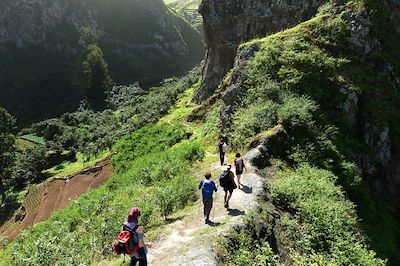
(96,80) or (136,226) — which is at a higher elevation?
(136,226)

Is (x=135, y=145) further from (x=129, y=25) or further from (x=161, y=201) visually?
(x=129, y=25)

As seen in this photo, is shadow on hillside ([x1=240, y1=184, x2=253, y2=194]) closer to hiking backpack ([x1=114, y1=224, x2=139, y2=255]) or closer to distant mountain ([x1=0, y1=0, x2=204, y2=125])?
hiking backpack ([x1=114, y1=224, x2=139, y2=255])

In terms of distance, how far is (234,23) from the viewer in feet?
167

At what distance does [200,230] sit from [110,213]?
7.21 meters

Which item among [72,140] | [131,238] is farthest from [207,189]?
[72,140]

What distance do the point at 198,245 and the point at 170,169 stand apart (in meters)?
13.3

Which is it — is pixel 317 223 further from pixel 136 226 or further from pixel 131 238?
pixel 131 238

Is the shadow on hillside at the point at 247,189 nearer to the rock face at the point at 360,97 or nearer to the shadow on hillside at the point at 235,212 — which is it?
the shadow on hillside at the point at 235,212

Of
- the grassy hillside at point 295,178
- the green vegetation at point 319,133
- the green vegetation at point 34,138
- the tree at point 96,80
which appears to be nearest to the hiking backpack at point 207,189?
the grassy hillside at point 295,178

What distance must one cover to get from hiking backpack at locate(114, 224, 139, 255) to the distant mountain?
102160mm

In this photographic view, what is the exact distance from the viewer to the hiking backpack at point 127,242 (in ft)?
34.9

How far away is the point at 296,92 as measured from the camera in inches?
1023

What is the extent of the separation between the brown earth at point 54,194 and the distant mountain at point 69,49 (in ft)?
192

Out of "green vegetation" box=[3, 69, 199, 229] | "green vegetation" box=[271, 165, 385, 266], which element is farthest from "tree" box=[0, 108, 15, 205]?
"green vegetation" box=[271, 165, 385, 266]
